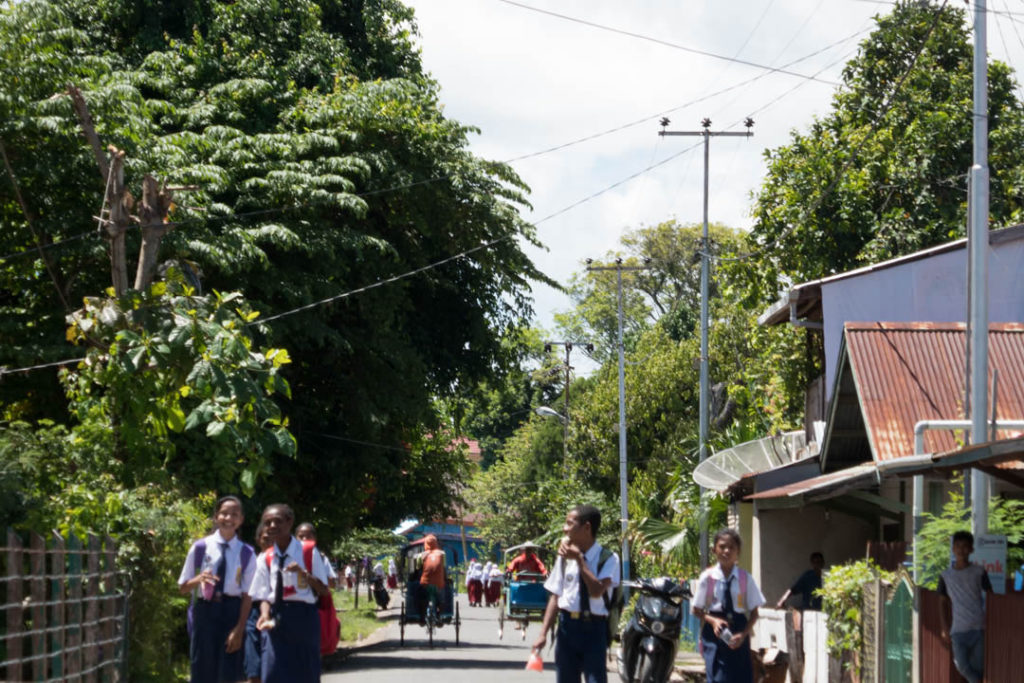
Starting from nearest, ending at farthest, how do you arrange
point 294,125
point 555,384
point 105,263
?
point 105,263 → point 294,125 → point 555,384

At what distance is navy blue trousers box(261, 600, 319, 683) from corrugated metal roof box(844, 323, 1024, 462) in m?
8.87

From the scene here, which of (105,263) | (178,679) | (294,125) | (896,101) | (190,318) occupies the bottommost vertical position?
(178,679)

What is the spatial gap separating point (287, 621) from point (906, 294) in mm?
15161

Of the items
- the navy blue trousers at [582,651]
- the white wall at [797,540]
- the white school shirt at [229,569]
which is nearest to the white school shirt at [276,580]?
the white school shirt at [229,569]

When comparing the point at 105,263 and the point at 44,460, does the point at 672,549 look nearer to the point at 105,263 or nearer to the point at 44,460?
the point at 105,263

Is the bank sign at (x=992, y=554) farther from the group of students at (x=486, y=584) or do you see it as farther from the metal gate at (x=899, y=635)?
the group of students at (x=486, y=584)

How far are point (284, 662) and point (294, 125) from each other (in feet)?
52.4

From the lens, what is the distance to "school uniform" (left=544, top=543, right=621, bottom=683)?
10.3m

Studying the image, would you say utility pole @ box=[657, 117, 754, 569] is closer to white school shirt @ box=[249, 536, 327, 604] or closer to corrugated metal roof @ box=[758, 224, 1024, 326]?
corrugated metal roof @ box=[758, 224, 1024, 326]

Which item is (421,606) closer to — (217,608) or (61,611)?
(217,608)

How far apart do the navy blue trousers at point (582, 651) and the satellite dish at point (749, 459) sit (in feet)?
50.3

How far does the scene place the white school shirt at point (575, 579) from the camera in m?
10.3

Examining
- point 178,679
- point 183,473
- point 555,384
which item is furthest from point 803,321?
point 555,384

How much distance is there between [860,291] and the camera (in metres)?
23.7
